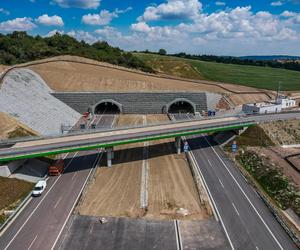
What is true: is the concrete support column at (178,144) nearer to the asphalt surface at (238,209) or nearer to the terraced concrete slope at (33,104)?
the asphalt surface at (238,209)

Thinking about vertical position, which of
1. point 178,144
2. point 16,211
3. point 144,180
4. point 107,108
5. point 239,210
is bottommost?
point 239,210

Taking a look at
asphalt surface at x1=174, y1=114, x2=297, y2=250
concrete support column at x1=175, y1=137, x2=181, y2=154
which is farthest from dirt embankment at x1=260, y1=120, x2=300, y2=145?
concrete support column at x1=175, y1=137, x2=181, y2=154

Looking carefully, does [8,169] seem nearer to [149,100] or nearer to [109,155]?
[109,155]

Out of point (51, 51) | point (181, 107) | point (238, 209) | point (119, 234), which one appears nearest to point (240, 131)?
point (238, 209)

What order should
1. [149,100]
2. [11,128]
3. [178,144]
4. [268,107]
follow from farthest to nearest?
1. [149,100]
2. [268,107]
3. [178,144]
4. [11,128]

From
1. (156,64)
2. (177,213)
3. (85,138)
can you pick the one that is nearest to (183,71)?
(156,64)

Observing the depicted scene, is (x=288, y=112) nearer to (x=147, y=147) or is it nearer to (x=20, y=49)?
(x=147, y=147)

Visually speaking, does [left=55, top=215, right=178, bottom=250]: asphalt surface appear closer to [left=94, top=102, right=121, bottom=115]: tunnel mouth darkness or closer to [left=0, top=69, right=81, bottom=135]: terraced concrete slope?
[left=0, top=69, right=81, bottom=135]: terraced concrete slope
